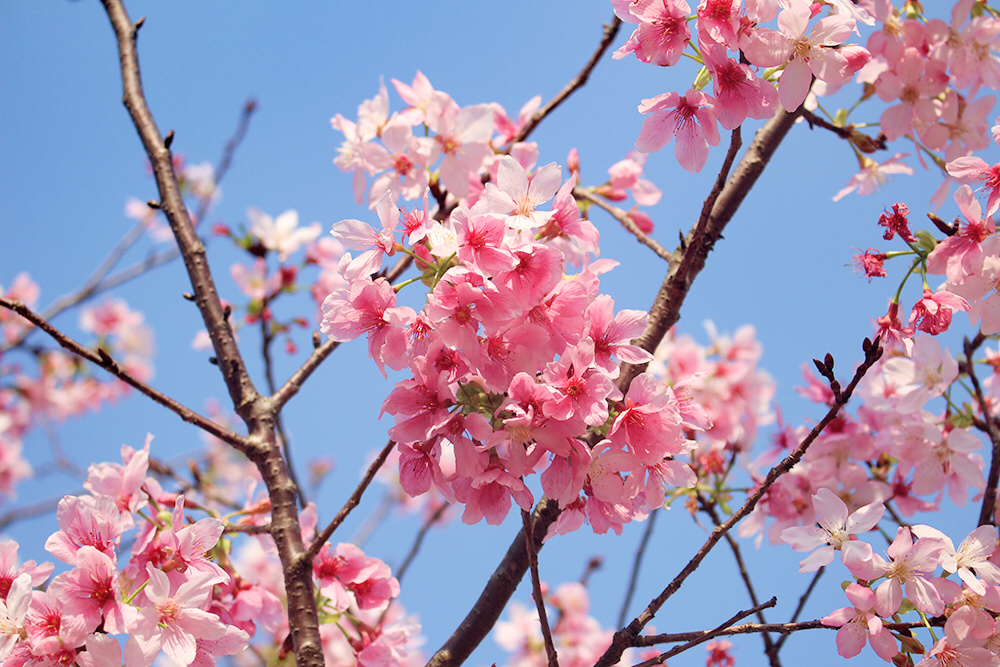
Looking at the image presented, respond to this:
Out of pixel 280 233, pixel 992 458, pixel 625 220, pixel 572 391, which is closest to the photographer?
pixel 572 391

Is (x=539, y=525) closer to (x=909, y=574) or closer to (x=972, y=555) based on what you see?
(x=909, y=574)

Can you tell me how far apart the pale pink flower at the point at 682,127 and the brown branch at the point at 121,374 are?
4.20ft

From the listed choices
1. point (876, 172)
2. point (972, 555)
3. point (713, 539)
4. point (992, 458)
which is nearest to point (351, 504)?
point (713, 539)

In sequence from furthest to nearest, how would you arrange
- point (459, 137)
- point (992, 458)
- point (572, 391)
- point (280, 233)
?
point (280, 233), point (459, 137), point (992, 458), point (572, 391)

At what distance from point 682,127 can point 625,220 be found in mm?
701

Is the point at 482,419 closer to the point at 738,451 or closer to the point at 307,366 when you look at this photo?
the point at 307,366

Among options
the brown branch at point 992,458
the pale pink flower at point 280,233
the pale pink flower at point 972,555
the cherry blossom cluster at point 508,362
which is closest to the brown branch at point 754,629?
the pale pink flower at point 972,555

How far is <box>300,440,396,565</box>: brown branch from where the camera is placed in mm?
1337

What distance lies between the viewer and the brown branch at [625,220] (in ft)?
6.00

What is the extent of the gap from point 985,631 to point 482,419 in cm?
103

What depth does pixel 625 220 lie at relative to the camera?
2012mm

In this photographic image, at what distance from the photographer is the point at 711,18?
44.8 inches

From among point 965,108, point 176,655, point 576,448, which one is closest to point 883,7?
point 965,108

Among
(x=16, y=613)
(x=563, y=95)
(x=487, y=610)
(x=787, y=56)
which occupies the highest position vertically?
(x=563, y=95)
